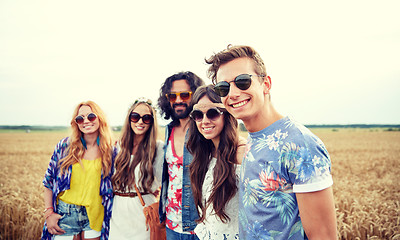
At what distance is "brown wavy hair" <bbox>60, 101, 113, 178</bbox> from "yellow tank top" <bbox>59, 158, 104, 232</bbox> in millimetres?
112

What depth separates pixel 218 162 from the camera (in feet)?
8.25

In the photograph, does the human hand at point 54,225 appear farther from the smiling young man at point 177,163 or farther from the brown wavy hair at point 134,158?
the smiling young man at point 177,163

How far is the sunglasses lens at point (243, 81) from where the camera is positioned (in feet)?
5.95

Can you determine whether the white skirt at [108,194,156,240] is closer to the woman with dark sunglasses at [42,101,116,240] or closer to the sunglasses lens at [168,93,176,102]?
the woman with dark sunglasses at [42,101,116,240]

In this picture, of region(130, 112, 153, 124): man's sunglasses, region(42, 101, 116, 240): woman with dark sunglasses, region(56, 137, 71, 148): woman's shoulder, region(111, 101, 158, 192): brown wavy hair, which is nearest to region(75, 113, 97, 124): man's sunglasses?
region(42, 101, 116, 240): woman with dark sunglasses

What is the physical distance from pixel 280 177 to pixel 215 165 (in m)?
1.03

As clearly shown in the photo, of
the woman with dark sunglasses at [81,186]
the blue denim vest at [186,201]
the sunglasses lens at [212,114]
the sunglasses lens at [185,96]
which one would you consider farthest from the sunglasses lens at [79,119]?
the sunglasses lens at [212,114]

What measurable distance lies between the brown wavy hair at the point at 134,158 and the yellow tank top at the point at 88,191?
27cm

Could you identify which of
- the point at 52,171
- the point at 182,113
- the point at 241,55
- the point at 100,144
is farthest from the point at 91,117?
the point at 241,55

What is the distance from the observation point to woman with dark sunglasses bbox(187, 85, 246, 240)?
2338mm

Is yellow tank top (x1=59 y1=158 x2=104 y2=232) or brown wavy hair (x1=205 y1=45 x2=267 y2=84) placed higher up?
brown wavy hair (x1=205 y1=45 x2=267 y2=84)

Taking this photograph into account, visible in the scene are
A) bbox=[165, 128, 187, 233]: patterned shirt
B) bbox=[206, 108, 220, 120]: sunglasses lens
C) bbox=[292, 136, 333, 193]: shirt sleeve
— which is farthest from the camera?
bbox=[165, 128, 187, 233]: patterned shirt

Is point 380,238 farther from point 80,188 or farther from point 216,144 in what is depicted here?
point 80,188

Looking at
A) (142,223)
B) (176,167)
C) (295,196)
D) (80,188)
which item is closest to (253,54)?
(295,196)
